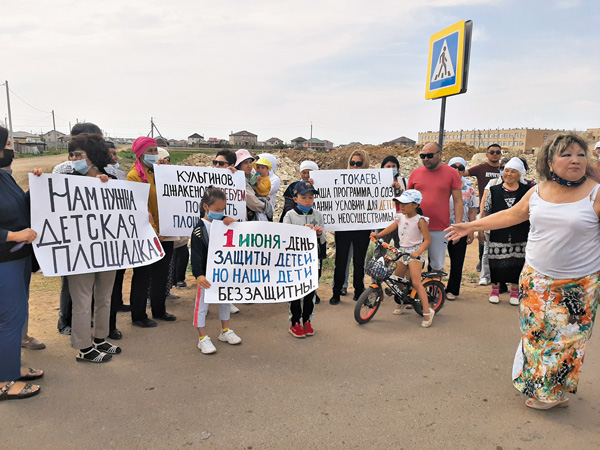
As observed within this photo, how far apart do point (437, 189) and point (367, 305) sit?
1.93m

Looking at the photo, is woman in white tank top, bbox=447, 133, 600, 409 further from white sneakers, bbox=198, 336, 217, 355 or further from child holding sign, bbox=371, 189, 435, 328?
white sneakers, bbox=198, 336, 217, 355

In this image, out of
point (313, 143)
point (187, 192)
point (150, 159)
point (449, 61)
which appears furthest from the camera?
point (313, 143)

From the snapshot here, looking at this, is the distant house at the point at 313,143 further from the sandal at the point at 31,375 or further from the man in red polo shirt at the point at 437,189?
the sandal at the point at 31,375

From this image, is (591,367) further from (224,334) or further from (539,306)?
(224,334)

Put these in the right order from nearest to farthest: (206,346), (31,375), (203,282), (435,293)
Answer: (31,375), (203,282), (206,346), (435,293)

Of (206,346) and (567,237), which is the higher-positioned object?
(567,237)

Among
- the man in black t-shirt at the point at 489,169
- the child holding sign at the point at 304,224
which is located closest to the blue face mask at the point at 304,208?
the child holding sign at the point at 304,224

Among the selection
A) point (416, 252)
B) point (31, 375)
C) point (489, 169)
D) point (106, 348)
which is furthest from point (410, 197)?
point (31, 375)

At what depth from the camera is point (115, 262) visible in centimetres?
445

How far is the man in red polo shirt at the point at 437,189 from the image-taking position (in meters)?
6.01

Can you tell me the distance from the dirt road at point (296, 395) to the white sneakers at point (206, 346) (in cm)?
7

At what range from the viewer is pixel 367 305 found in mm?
5609

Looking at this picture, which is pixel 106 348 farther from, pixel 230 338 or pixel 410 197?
pixel 410 197

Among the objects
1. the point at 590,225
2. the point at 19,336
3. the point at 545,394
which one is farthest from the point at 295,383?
the point at 590,225
